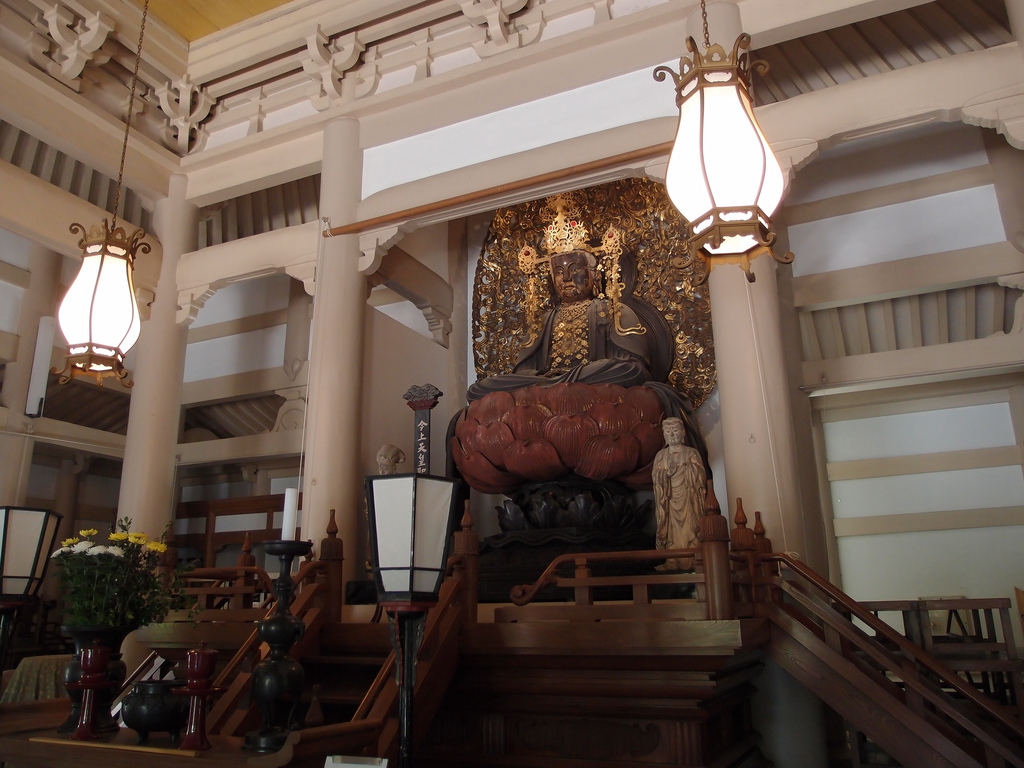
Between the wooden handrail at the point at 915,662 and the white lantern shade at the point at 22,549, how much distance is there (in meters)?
2.63

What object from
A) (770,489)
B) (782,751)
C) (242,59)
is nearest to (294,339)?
(242,59)

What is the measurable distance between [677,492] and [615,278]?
202cm

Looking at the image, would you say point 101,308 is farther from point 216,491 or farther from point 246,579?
point 216,491

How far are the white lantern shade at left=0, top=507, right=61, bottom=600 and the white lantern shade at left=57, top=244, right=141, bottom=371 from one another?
2.99ft

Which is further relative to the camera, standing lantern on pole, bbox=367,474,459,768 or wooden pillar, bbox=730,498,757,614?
wooden pillar, bbox=730,498,757,614

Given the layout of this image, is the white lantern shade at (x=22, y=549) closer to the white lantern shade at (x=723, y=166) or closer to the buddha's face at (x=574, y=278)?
the white lantern shade at (x=723, y=166)

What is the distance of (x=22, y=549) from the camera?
9.12ft

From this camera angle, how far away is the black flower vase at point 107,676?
2.20 m

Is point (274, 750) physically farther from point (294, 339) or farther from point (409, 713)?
point (294, 339)

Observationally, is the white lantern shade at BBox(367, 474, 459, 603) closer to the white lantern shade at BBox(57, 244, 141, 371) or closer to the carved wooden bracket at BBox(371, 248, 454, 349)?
the white lantern shade at BBox(57, 244, 141, 371)

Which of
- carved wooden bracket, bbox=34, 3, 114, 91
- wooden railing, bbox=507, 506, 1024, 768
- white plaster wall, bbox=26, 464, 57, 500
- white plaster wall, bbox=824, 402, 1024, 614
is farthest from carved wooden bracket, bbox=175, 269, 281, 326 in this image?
white plaster wall, bbox=824, 402, 1024, 614

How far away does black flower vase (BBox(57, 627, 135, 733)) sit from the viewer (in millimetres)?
2199

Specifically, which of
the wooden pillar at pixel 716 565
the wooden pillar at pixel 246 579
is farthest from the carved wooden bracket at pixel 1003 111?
the wooden pillar at pixel 246 579

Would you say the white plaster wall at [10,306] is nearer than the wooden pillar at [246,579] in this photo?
No
